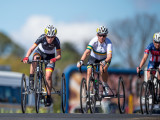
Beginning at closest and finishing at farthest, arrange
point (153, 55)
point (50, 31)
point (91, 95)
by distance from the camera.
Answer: point (50, 31) → point (91, 95) → point (153, 55)

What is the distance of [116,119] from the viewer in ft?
37.2

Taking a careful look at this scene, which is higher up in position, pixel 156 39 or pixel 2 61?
pixel 2 61

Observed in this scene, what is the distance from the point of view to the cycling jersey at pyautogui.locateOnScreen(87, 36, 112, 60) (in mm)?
14734

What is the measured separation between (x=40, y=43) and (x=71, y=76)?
72.8 feet

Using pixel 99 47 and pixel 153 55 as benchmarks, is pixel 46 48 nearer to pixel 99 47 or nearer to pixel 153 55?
pixel 99 47

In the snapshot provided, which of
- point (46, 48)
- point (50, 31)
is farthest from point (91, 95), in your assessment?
point (50, 31)

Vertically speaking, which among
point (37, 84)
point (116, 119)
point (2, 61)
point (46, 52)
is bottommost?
point (116, 119)

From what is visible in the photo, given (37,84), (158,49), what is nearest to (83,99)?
(37,84)

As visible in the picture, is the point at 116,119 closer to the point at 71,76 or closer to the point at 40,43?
the point at 40,43

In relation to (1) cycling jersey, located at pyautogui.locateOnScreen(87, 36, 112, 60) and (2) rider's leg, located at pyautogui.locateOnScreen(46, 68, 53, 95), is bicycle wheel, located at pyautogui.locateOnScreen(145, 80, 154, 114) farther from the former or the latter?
(2) rider's leg, located at pyautogui.locateOnScreen(46, 68, 53, 95)

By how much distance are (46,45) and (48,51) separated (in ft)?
0.68

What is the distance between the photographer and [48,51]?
47.5 ft

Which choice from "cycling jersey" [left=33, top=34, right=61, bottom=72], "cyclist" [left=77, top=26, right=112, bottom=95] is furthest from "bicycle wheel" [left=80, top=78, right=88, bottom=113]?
"cycling jersey" [left=33, top=34, right=61, bottom=72]

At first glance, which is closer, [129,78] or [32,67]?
[32,67]
